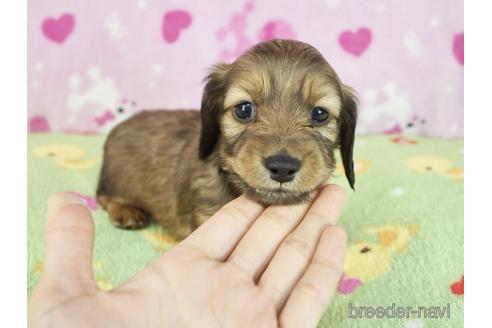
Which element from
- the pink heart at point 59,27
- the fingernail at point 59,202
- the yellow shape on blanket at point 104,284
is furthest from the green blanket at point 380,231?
the pink heart at point 59,27

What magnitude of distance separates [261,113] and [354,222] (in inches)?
31.4

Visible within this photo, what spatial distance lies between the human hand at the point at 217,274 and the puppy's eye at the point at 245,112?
0.84ft

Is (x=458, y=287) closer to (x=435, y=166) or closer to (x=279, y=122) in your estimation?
(x=279, y=122)

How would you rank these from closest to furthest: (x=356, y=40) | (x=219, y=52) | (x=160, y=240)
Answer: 1. (x=160, y=240)
2. (x=356, y=40)
3. (x=219, y=52)

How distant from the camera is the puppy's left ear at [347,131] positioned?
180 cm

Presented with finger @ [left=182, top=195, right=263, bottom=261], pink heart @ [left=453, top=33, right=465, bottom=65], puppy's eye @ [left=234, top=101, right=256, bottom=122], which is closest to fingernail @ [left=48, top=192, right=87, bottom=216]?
finger @ [left=182, top=195, right=263, bottom=261]

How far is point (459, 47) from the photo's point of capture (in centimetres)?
195

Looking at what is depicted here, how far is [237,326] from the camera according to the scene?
1349mm

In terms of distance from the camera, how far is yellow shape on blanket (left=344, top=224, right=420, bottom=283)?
1868 millimetres

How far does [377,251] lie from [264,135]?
74 centimetres

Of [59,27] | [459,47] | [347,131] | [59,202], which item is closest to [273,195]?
[347,131]

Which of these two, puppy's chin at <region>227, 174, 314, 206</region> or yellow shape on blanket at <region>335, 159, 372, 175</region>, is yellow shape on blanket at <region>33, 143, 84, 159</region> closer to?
puppy's chin at <region>227, 174, 314, 206</region>

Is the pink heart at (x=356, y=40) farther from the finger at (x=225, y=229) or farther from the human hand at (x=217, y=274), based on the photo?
the finger at (x=225, y=229)
